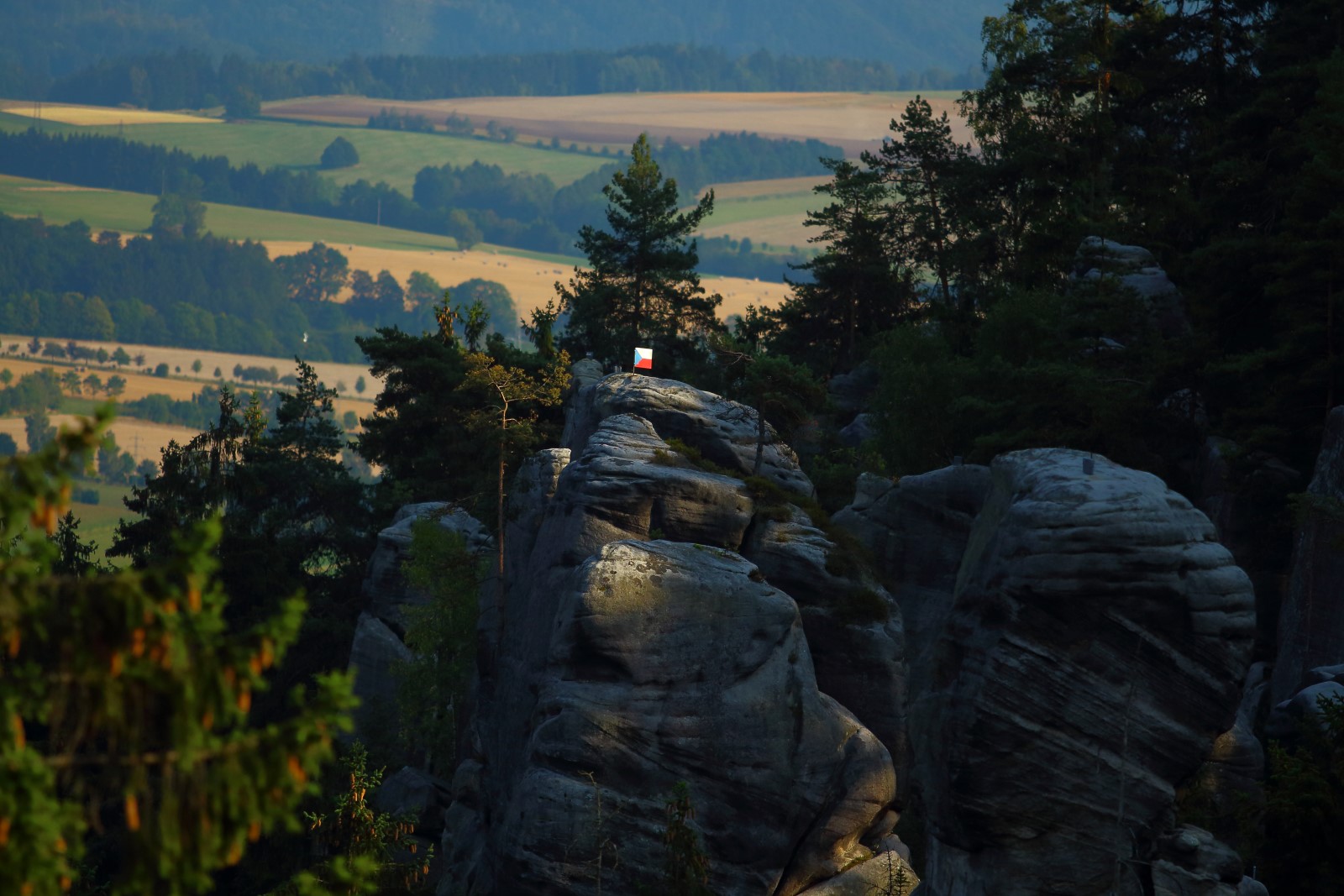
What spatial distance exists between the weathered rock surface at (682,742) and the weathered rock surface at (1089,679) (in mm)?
5282

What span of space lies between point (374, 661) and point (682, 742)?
3084 centimetres

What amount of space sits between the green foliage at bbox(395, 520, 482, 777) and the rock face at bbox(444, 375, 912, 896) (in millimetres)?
10347

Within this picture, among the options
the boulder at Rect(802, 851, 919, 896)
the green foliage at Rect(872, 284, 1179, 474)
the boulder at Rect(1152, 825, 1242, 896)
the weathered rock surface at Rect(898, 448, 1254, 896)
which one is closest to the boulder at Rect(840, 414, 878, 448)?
the green foliage at Rect(872, 284, 1179, 474)

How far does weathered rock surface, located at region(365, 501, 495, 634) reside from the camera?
65750 mm

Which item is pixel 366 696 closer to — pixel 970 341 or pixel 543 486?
pixel 543 486

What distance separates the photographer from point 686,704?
3978 centimetres

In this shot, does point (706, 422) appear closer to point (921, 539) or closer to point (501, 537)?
point (501, 537)

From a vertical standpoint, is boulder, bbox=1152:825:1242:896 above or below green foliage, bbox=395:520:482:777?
above

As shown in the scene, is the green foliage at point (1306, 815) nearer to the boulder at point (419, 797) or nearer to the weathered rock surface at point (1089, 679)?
the weathered rock surface at point (1089, 679)

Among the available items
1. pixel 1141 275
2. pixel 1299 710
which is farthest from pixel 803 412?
pixel 1299 710

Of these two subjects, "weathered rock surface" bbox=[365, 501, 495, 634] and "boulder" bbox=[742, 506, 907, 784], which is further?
"weathered rock surface" bbox=[365, 501, 495, 634]

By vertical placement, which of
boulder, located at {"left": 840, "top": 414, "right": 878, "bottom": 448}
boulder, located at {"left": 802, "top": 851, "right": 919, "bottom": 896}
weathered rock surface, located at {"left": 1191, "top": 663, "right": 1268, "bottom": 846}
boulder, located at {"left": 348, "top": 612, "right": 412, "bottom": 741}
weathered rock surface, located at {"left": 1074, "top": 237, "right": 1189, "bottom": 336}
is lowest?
boulder, located at {"left": 348, "top": 612, "right": 412, "bottom": 741}

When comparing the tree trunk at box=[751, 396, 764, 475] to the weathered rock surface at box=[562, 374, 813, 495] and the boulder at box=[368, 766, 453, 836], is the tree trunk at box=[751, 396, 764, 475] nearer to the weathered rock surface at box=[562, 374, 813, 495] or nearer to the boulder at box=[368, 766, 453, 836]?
the weathered rock surface at box=[562, 374, 813, 495]

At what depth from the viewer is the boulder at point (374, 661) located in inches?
2598
